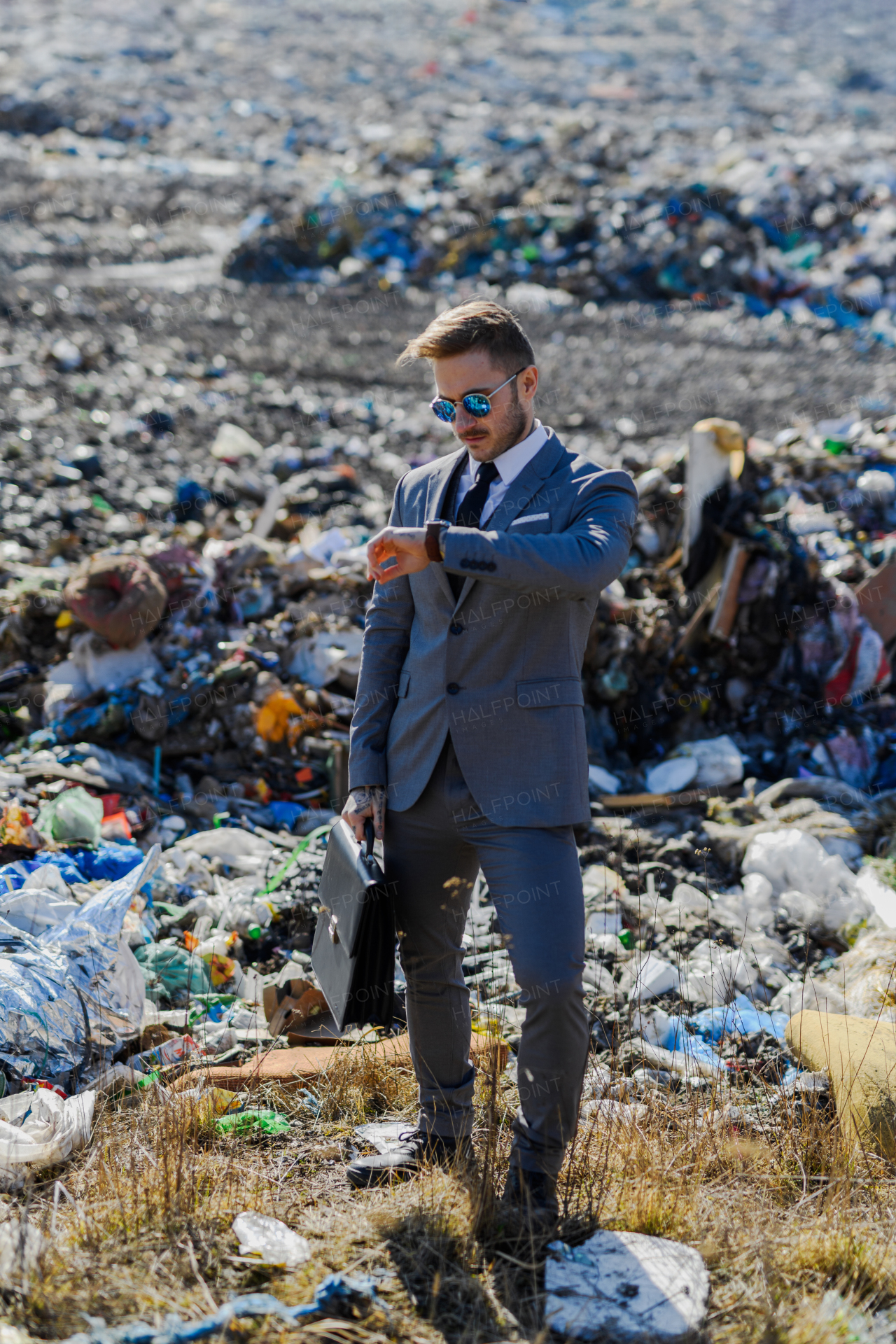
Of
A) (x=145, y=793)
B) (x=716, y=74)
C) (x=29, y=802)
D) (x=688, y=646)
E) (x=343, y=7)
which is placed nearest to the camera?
(x=29, y=802)

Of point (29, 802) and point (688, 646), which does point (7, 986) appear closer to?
point (29, 802)

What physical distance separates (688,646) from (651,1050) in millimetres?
2755

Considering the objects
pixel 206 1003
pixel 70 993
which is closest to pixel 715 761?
pixel 206 1003

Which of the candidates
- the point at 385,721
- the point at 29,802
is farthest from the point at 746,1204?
the point at 29,802

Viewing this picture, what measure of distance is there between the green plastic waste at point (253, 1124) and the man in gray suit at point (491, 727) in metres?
0.32

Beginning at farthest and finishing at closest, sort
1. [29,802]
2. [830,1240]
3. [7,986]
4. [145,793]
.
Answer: [145,793] → [29,802] → [7,986] → [830,1240]

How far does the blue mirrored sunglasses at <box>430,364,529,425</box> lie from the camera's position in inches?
79.6

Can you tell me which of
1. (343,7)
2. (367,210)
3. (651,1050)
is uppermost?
(343,7)

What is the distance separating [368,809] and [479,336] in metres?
1.02

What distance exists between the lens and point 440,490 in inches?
87.2

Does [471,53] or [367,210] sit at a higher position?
[471,53]

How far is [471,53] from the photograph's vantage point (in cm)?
2825

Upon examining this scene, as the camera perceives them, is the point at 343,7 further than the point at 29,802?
Yes

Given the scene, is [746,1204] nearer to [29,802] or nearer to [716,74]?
[29,802]
